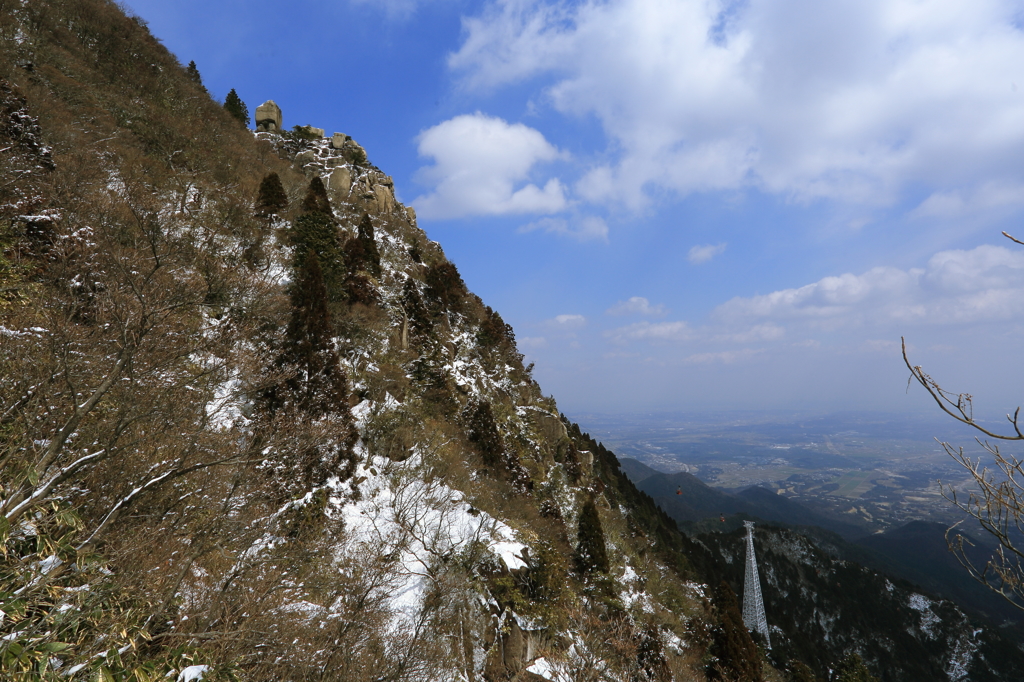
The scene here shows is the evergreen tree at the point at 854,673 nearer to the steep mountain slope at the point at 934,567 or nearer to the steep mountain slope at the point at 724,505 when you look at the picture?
the steep mountain slope at the point at 934,567

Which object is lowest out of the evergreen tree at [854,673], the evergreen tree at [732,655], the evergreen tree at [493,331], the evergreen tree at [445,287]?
the evergreen tree at [854,673]

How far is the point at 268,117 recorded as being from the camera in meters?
38.8

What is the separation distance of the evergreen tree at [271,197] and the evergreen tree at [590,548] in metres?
27.5

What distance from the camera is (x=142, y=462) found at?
→ 1125 cm

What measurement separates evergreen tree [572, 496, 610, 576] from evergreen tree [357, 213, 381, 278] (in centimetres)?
2129

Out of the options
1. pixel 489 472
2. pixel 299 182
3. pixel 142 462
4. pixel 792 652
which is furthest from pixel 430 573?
pixel 792 652

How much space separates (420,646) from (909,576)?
139m

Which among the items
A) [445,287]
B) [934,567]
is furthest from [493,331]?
[934,567]

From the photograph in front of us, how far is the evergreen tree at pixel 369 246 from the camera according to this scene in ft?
89.3

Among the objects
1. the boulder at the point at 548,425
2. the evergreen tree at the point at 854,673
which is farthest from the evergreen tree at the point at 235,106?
the evergreen tree at the point at 854,673

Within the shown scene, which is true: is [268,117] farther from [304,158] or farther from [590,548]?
[590,548]

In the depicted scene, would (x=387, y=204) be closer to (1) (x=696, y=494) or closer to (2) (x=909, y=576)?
(2) (x=909, y=576)

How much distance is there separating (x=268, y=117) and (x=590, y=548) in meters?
47.9

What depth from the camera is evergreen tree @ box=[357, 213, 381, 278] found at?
2722 cm
